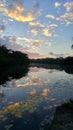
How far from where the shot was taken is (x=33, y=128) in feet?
44.0

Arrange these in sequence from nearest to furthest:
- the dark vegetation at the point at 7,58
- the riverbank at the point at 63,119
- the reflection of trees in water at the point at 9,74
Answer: the riverbank at the point at 63,119, the reflection of trees in water at the point at 9,74, the dark vegetation at the point at 7,58

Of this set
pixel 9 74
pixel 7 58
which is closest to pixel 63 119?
pixel 9 74

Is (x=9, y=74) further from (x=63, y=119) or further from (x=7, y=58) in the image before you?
(x=7, y=58)

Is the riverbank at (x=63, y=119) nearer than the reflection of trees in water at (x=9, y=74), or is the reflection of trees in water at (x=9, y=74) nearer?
the riverbank at (x=63, y=119)

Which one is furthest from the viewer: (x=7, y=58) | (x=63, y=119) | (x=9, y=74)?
(x=7, y=58)

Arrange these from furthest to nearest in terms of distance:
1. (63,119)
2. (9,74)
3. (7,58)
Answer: (7,58) < (9,74) < (63,119)

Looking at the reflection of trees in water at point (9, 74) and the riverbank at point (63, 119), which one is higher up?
the riverbank at point (63, 119)

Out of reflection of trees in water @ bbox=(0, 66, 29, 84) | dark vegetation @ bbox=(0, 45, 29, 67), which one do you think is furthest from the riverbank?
dark vegetation @ bbox=(0, 45, 29, 67)

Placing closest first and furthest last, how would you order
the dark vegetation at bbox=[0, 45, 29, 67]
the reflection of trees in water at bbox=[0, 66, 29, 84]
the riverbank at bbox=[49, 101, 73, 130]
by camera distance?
the riverbank at bbox=[49, 101, 73, 130], the reflection of trees in water at bbox=[0, 66, 29, 84], the dark vegetation at bbox=[0, 45, 29, 67]

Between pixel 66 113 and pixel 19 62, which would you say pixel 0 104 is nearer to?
pixel 66 113

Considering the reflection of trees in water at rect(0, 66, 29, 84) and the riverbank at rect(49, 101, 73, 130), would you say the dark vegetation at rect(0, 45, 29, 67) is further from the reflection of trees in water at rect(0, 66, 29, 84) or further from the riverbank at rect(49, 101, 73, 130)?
the riverbank at rect(49, 101, 73, 130)

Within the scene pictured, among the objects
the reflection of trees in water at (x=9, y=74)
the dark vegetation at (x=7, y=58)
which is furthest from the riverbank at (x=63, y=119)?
the dark vegetation at (x=7, y=58)

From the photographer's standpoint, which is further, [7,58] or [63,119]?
[7,58]

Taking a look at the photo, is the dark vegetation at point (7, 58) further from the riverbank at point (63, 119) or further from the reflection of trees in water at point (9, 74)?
the riverbank at point (63, 119)
